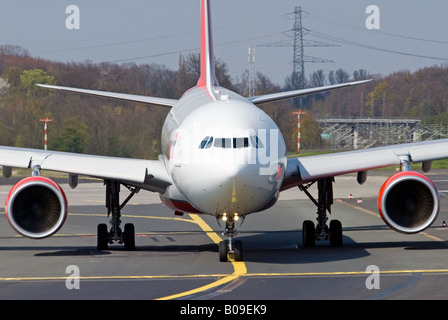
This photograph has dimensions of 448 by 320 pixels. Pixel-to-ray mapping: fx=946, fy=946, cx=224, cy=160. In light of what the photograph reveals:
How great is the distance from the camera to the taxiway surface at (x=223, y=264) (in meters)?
16.9

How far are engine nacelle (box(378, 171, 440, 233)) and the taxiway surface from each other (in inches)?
31.6

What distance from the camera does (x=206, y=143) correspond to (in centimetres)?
1947

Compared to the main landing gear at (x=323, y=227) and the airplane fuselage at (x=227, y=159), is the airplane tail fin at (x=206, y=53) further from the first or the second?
the airplane fuselage at (x=227, y=159)

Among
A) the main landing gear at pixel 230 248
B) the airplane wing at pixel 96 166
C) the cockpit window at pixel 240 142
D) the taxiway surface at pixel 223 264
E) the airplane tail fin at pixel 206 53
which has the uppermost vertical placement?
the airplane tail fin at pixel 206 53

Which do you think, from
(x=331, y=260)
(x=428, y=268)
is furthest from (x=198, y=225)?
(x=428, y=268)

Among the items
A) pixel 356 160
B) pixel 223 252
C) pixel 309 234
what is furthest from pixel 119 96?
pixel 223 252

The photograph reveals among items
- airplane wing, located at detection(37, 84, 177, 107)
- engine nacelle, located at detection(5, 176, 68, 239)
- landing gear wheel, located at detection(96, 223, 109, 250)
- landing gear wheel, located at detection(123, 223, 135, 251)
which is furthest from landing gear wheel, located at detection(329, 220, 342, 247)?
engine nacelle, located at detection(5, 176, 68, 239)

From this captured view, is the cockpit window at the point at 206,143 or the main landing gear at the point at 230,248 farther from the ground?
the cockpit window at the point at 206,143

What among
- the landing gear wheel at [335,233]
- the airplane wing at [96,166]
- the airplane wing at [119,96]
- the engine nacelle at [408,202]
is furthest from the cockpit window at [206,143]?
the airplane wing at [119,96]

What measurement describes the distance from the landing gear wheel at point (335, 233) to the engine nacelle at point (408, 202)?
7.77 feet

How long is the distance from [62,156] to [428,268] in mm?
9402

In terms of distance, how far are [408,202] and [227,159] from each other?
17.4 feet
